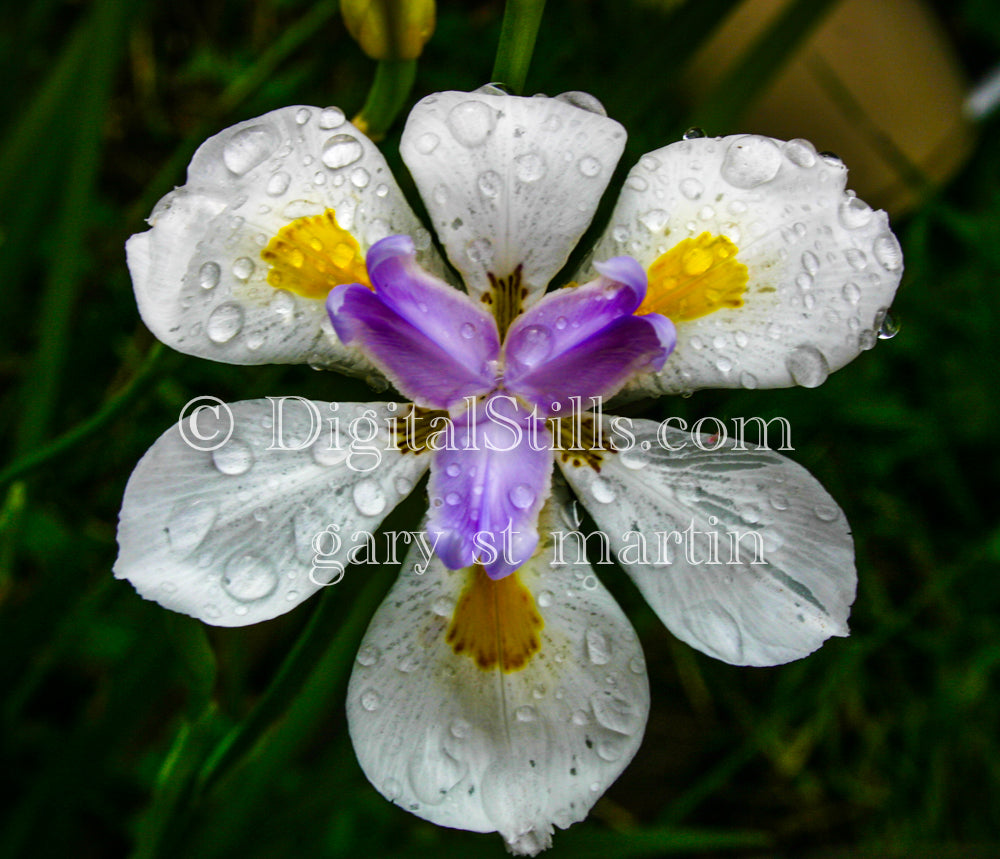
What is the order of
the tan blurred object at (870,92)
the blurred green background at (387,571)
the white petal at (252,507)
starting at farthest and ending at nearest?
the tan blurred object at (870,92) < the blurred green background at (387,571) < the white petal at (252,507)

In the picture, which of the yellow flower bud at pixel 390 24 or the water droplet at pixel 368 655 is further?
the yellow flower bud at pixel 390 24

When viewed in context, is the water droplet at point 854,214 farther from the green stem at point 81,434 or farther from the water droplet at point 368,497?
the green stem at point 81,434

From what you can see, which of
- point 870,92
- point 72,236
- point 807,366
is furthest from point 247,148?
point 870,92

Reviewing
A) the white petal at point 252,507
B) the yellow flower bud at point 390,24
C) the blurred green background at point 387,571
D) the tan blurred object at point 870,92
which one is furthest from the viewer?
the tan blurred object at point 870,92

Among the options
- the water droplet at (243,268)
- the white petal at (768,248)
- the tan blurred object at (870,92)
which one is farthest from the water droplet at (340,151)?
the tan blurred object at (870,92)

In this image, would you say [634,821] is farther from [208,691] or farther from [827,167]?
[827,167]

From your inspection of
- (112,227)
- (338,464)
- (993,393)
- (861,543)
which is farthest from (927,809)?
(112,227)

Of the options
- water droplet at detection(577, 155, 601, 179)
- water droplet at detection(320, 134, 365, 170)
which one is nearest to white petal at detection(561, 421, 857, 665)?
water droplet at detection(577, 155, 601, 179)
